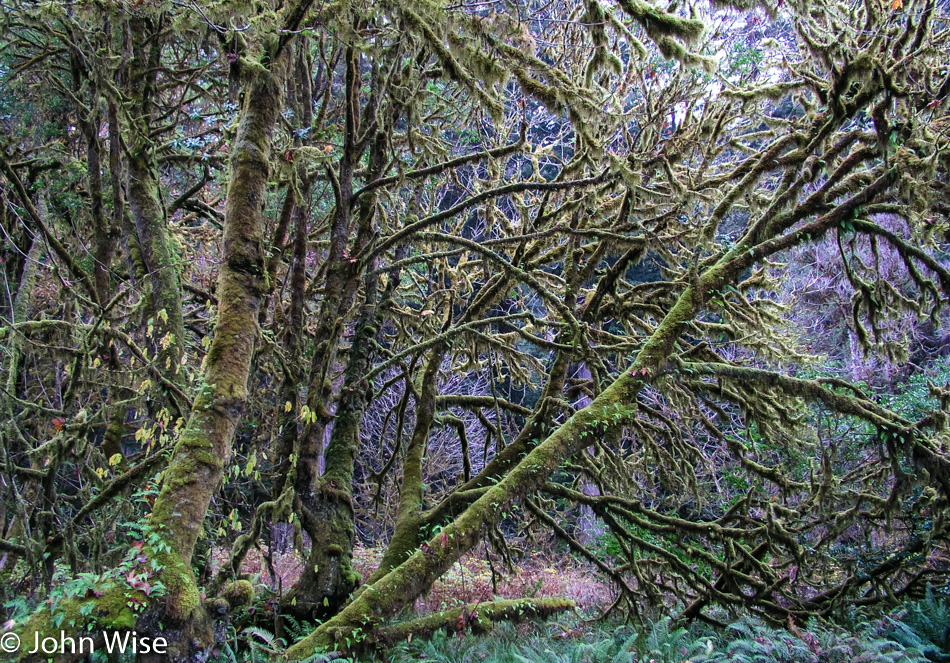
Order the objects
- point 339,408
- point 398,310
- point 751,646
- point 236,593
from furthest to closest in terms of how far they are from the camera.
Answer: point 398,310
point 339,408
point 751,646
point 236,593

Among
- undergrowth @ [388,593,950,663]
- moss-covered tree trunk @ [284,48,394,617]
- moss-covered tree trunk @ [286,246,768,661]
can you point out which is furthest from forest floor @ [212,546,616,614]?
moss-covered tree trunk @ [286,246,768,661]

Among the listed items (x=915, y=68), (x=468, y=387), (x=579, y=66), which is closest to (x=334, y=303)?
(x=579, y=66)

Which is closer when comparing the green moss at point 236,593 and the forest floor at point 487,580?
the green moss at point 236,593

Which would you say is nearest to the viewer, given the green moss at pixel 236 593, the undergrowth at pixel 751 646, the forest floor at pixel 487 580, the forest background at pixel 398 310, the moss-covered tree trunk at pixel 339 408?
the forest background at pixel 398 310

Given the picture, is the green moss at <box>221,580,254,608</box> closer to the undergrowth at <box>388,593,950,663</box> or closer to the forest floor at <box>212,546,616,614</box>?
the undergrowth at <box>388,593,950,663</box>

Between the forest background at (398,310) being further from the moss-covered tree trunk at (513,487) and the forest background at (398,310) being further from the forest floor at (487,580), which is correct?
the forest floor at (487,580)

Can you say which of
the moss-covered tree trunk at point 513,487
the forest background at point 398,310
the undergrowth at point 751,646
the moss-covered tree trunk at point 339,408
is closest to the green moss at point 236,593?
the forest background at point 398,310

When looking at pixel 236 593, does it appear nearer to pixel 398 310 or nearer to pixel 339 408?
pixel 339 408

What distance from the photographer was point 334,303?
17.7ft

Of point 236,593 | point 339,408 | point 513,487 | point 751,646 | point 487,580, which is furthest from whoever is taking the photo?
point 487,580

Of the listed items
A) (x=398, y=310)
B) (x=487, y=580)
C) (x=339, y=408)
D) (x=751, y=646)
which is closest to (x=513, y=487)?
(x=339, y=408)

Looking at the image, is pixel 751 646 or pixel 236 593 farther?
pixel 751 646

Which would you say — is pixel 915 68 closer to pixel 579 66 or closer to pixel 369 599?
pixel 579 66

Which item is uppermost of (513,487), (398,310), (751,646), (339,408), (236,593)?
(398,310)
